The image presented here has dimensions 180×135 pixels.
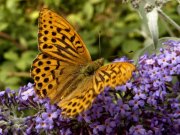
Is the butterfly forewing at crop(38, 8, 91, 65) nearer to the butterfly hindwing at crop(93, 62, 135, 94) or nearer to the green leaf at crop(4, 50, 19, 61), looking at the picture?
the butterfly hindwing at crop(93, 62, 135, 94)

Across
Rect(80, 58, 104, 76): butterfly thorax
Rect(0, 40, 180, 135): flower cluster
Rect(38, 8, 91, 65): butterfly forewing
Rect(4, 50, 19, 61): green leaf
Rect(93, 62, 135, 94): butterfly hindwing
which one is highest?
Rect(4, 50, 19, 61): green leaf

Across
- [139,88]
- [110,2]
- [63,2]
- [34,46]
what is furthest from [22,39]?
[139,88]

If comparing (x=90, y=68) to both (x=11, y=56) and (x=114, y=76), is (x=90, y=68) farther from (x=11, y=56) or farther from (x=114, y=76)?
(x=11, y=56)

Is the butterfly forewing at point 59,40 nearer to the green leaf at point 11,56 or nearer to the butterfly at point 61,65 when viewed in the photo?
the butterfly at point 61,65

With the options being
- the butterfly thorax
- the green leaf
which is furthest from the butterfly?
the green leaf

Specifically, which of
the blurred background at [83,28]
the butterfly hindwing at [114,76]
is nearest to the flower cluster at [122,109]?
the butterfly hindwing at [114,76]

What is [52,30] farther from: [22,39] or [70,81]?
[22,39]

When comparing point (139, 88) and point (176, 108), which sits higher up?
point (139, 88)

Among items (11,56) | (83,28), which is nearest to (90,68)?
(11,56)
